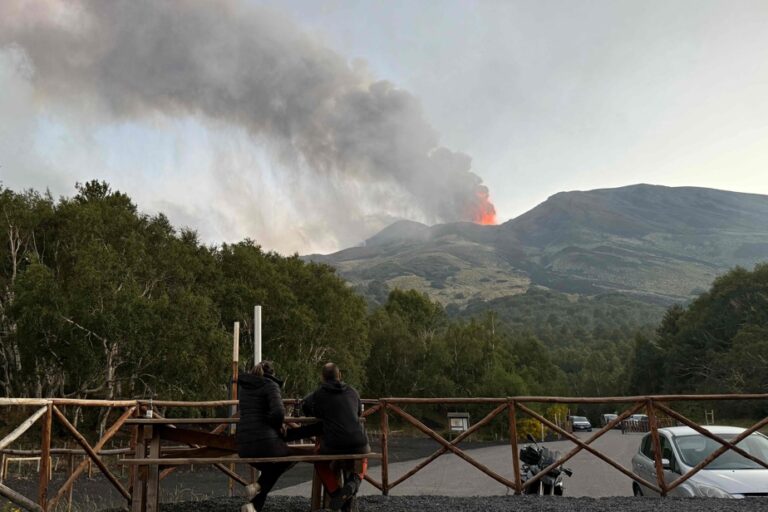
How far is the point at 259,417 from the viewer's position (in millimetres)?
6590

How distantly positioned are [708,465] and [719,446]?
0.48m

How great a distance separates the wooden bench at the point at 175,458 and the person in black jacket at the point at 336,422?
137mm

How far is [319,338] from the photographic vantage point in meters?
46.9

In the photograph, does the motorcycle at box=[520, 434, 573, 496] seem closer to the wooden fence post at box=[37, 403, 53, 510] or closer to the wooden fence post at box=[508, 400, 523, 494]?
the wooden fence post at box=[508, 400, 523, 494]

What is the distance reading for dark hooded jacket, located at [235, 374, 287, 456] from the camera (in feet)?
21.4

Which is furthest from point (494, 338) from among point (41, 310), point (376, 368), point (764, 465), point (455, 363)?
point (764, 465)

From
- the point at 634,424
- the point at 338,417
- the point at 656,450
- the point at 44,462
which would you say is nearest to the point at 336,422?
the point at 338,417

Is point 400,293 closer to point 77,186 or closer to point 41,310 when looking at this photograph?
point 77,186

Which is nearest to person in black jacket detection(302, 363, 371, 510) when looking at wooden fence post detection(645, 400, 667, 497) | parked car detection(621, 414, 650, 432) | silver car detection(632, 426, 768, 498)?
wooden fence post detection(645, 400, 667, 497)

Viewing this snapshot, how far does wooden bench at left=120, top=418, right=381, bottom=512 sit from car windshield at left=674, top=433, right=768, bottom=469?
481cm

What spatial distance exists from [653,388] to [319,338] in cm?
5914

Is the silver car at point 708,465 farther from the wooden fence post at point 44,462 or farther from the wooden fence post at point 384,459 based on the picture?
the wooden fence post at point 44,462

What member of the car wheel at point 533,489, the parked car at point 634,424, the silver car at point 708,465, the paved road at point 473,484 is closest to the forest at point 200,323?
the parked car at point 634,424

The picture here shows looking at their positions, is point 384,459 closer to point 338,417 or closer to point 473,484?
point 338,417
